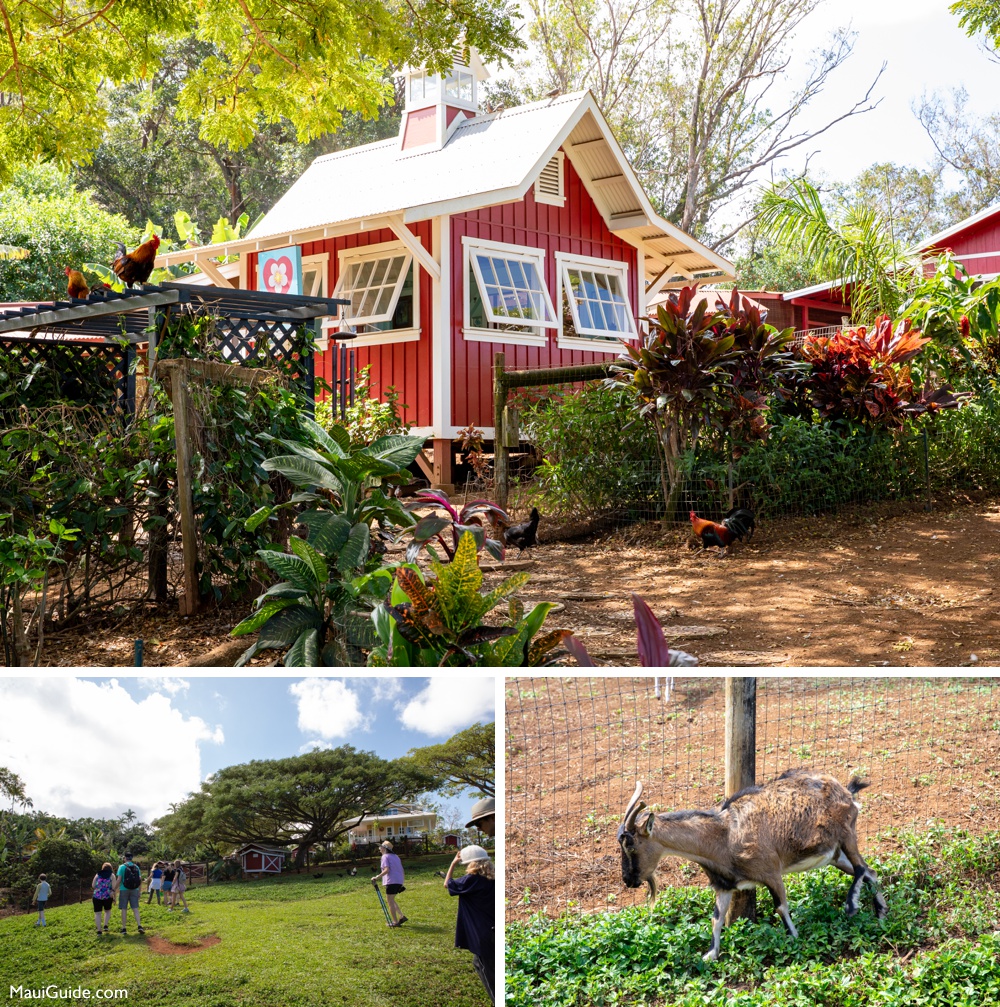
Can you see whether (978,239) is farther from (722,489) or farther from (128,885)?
(128,885)

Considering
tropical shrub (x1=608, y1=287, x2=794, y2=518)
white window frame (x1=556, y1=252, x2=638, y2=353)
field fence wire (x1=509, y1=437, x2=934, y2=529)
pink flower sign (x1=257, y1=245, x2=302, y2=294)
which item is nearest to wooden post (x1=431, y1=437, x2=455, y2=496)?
white window frame (x1=556, y1=252, x2=638, y2=353)

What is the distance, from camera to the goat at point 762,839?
2500 millimetres

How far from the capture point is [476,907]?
2.17 meters

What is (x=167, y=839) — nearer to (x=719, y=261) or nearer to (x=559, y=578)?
(x=559, y=578)

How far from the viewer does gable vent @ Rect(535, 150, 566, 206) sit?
14.1 meters

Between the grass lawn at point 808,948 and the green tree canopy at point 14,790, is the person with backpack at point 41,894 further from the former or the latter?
the grass lawn at point 808,948

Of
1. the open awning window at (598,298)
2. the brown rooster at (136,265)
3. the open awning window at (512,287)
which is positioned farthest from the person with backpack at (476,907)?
the open awning window at (598,298)

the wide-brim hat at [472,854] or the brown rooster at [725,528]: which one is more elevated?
the brown rooster at [725,528]

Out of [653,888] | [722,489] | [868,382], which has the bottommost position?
[653,888]

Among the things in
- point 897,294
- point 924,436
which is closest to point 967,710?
point 924,436

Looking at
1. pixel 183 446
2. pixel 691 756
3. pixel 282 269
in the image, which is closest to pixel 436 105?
pixel 282 269

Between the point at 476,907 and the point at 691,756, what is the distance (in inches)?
31.1

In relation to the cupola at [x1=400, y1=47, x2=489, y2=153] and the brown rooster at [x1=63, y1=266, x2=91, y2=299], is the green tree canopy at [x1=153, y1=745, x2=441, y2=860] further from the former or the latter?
the cupola at [x1=400, y1=47, x2=489, y2=153]

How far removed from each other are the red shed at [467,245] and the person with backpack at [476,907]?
10332 millimetres
